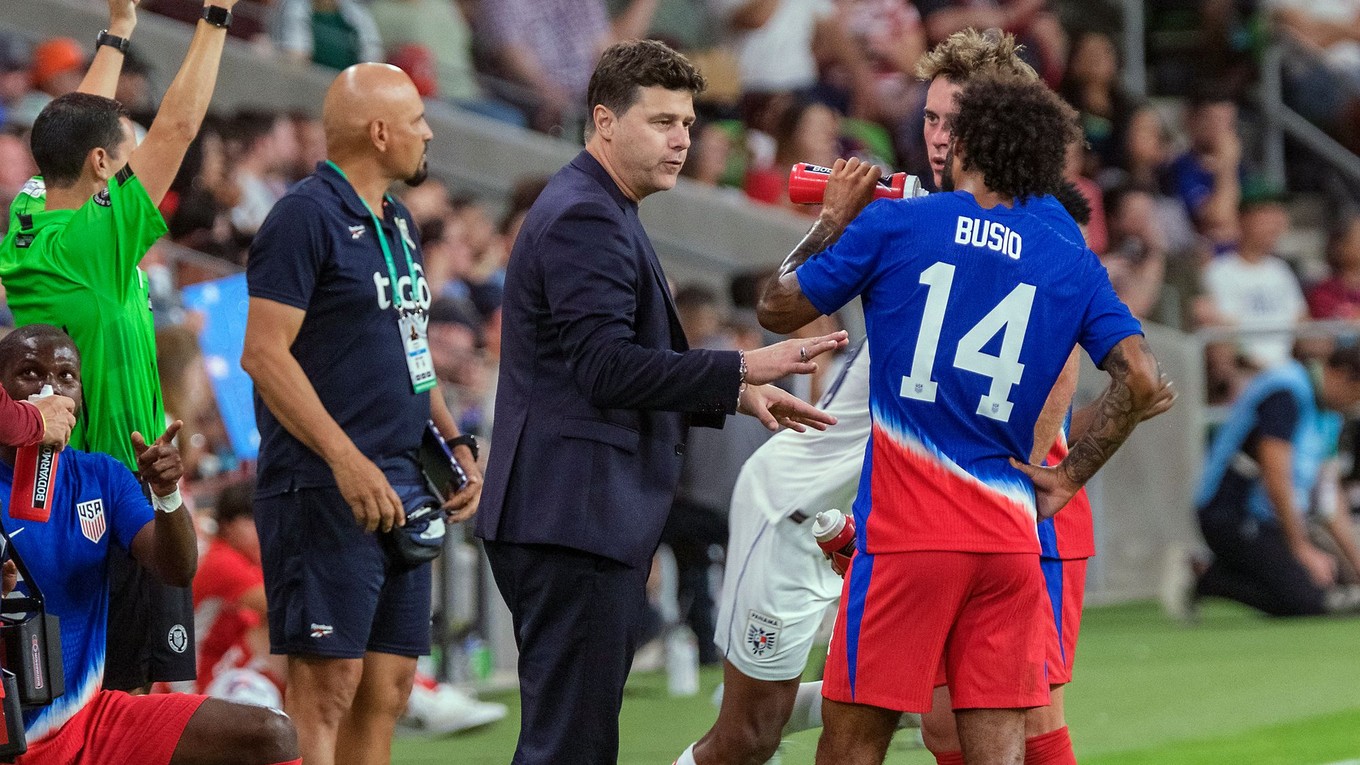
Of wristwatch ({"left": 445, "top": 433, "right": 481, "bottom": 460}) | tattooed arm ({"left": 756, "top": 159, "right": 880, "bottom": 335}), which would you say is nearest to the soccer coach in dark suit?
tattooed arm ({"left": 756, "top": 159, "right": 880, "bottom": 335})

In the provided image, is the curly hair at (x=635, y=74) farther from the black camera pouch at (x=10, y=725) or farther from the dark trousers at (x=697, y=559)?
the dark trousers at (x=697, y=559)

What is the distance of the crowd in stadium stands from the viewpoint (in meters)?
10.3

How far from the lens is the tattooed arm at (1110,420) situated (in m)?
4.48

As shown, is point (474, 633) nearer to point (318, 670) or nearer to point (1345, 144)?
point (318, 670)

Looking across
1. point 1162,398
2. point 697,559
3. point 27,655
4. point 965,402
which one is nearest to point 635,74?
point 965,402

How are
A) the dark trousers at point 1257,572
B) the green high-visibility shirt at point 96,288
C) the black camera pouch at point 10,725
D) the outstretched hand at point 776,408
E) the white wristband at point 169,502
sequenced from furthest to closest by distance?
1. the dark trousers at point 1257,572
2. the green high-visibility shirt at point 96,288
3. the white wristband at point 169,502
4. the outstretched hand at point 776,408
5. the black camera pouch at point 10,725

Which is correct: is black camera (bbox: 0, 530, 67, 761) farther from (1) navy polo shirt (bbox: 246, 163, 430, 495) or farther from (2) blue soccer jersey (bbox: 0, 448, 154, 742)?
(1) navy polo shirt (bbox: 246, 163, 430, 495)

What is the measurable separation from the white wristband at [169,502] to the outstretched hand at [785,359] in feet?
4.79

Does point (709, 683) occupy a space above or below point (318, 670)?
below

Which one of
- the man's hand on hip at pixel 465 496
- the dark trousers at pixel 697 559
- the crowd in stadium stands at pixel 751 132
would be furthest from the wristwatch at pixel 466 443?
the dark trousers at pixel 697 559

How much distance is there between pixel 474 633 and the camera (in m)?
9.59

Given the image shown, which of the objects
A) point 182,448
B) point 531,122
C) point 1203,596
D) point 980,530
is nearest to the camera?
point 980,530

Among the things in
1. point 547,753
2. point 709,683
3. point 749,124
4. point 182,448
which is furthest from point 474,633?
point 749,124

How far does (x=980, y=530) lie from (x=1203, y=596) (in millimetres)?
8321
